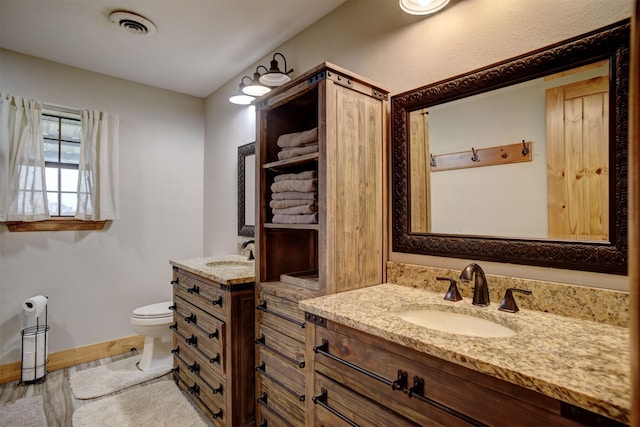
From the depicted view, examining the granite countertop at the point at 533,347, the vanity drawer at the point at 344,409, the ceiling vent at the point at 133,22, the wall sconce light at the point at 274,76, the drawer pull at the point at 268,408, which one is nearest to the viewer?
the granite countertop at the point at 533,347

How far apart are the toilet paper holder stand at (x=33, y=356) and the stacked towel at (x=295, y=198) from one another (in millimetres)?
2256

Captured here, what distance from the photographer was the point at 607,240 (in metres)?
1.08

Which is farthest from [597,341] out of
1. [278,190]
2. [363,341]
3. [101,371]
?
[101,371]

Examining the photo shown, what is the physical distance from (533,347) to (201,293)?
71.9 inches

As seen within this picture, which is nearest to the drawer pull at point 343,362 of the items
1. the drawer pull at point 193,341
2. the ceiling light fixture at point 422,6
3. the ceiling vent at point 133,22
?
the drawer pull at point 193,341

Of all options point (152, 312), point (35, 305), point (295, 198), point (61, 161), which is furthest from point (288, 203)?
point (61, 161)

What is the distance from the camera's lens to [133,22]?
215 centimetres

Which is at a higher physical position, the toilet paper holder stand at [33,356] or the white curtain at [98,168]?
the white curtain at [98,168]

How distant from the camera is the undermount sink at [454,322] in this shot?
1.19m

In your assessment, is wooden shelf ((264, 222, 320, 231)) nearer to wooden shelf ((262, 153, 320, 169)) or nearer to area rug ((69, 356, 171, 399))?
wooden shelf ((262, 153, 320, 169))

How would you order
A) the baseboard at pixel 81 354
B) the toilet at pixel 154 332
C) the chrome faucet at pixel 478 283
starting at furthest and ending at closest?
the toilet at pixel 154 332
the baseboard at pixel 81 354
the chrome faucet at pixel 478 283

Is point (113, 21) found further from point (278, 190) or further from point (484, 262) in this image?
point (484, 262)

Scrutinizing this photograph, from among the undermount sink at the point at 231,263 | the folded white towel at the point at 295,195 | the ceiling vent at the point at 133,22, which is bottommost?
the undermount sink at the point at 231,263

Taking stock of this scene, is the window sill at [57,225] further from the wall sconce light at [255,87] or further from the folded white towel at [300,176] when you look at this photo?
the folded white towel at [300,176]
